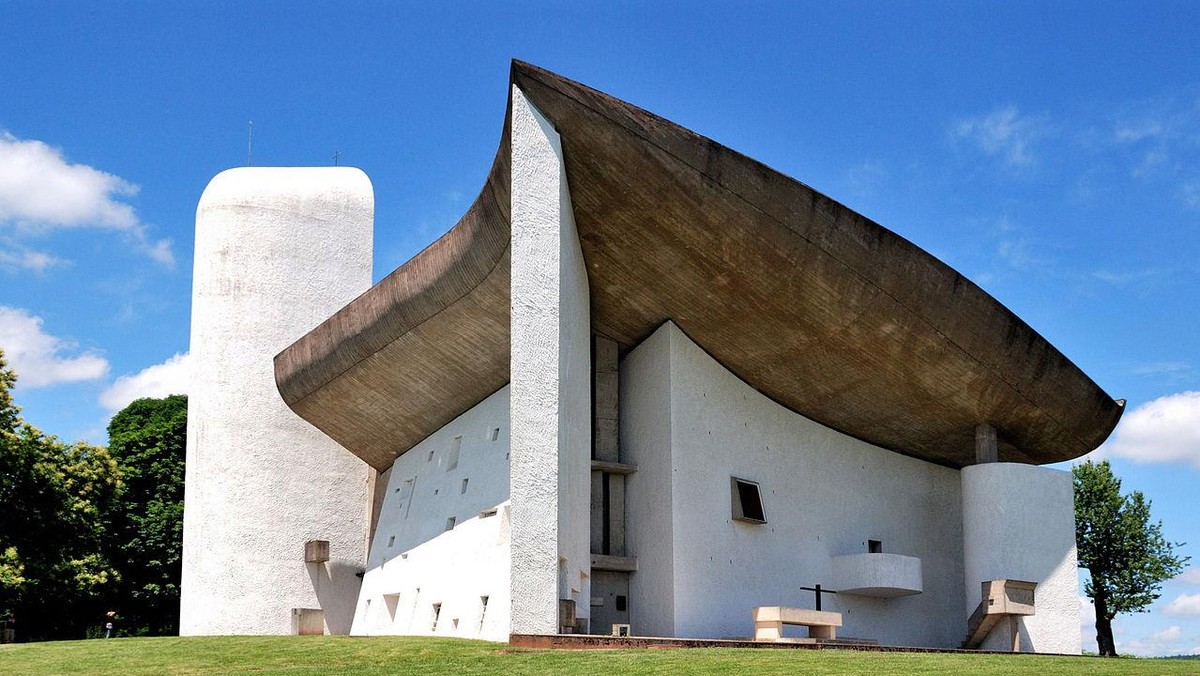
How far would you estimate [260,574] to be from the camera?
29.3m

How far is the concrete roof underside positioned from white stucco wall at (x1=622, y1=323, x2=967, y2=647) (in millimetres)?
542

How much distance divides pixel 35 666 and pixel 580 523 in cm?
799

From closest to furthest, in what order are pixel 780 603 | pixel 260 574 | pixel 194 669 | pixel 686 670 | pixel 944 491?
pixel 686 670
pixel 194 669
pixel 780 603
pixel 944 491
pixel 260 574

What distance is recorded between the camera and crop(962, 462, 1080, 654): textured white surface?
23.7 m

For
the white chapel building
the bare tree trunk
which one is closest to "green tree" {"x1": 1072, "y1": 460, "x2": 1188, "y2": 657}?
the bare tree trunk

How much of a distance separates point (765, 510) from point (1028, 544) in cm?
518

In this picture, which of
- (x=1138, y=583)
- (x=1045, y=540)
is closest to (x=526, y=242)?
(x=1045, y=540)

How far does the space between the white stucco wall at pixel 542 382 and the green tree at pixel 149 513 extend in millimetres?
23225

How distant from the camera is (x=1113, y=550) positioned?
119ft

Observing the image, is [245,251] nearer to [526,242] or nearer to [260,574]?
[260,574]

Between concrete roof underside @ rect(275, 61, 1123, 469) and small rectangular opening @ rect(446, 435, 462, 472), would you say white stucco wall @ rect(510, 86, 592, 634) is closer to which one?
concrete roof underside @ rect(275, 61, 1123, 469)

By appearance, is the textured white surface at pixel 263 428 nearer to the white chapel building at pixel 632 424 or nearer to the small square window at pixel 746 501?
the white chapel building at pixel 632 424

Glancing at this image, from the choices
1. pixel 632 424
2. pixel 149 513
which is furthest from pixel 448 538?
pixel 149 513

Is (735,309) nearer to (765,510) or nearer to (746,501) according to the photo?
(746,501)
